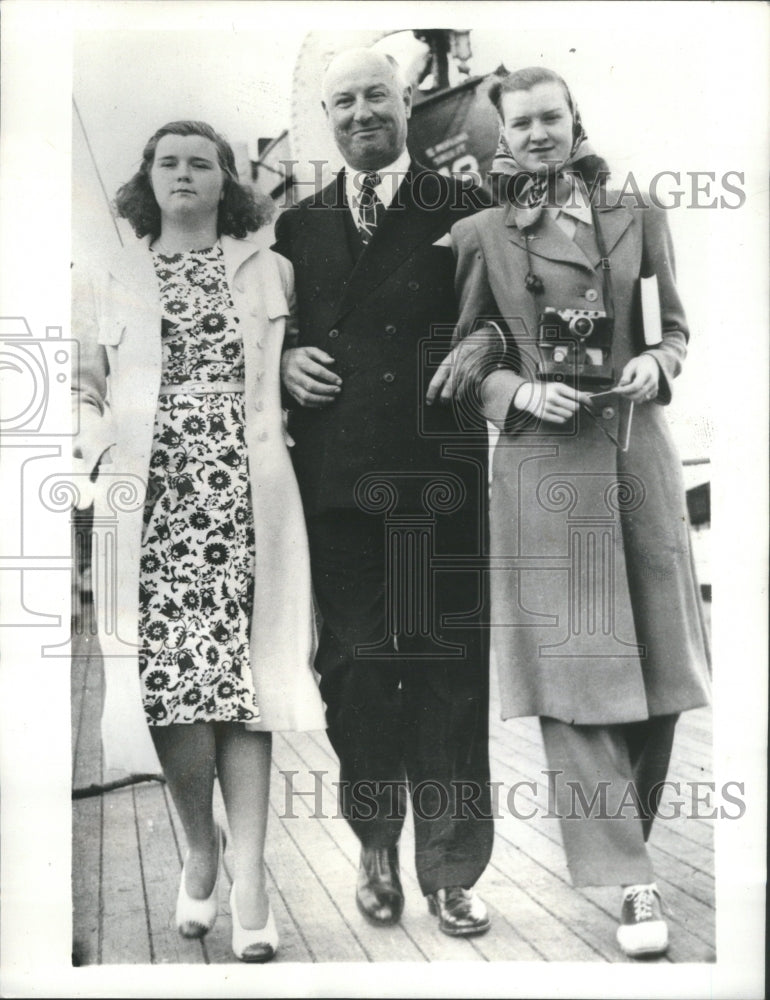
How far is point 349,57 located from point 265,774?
1.85 metres

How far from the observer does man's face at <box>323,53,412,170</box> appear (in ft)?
8.79

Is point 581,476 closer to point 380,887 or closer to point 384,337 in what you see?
point 384,337

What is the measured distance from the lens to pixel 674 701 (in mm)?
→ 2680

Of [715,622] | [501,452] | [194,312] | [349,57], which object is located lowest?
[715,622]

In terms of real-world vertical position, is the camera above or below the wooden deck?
above

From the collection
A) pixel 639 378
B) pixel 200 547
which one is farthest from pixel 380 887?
pixel 639 378

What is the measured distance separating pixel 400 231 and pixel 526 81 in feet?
1.63

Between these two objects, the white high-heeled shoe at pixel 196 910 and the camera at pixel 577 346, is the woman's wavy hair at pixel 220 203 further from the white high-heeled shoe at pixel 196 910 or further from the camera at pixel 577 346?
the white high-heeled shoe at pixel 196 910

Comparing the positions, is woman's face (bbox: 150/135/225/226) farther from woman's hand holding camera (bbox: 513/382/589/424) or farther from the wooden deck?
the wooden deck

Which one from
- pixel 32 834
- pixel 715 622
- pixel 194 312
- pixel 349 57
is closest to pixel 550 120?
pixel 349 57

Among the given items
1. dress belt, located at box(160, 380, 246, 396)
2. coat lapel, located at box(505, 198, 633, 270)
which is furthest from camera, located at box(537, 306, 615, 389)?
dress belt, located at box(160, 380, 246, 396)

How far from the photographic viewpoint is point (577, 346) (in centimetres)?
265

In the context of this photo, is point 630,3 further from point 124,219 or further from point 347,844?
point 347,844

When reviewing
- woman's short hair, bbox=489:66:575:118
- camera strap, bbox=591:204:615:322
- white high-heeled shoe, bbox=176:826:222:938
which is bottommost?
white high-heeled shoe, bbox=176:826:222:938
